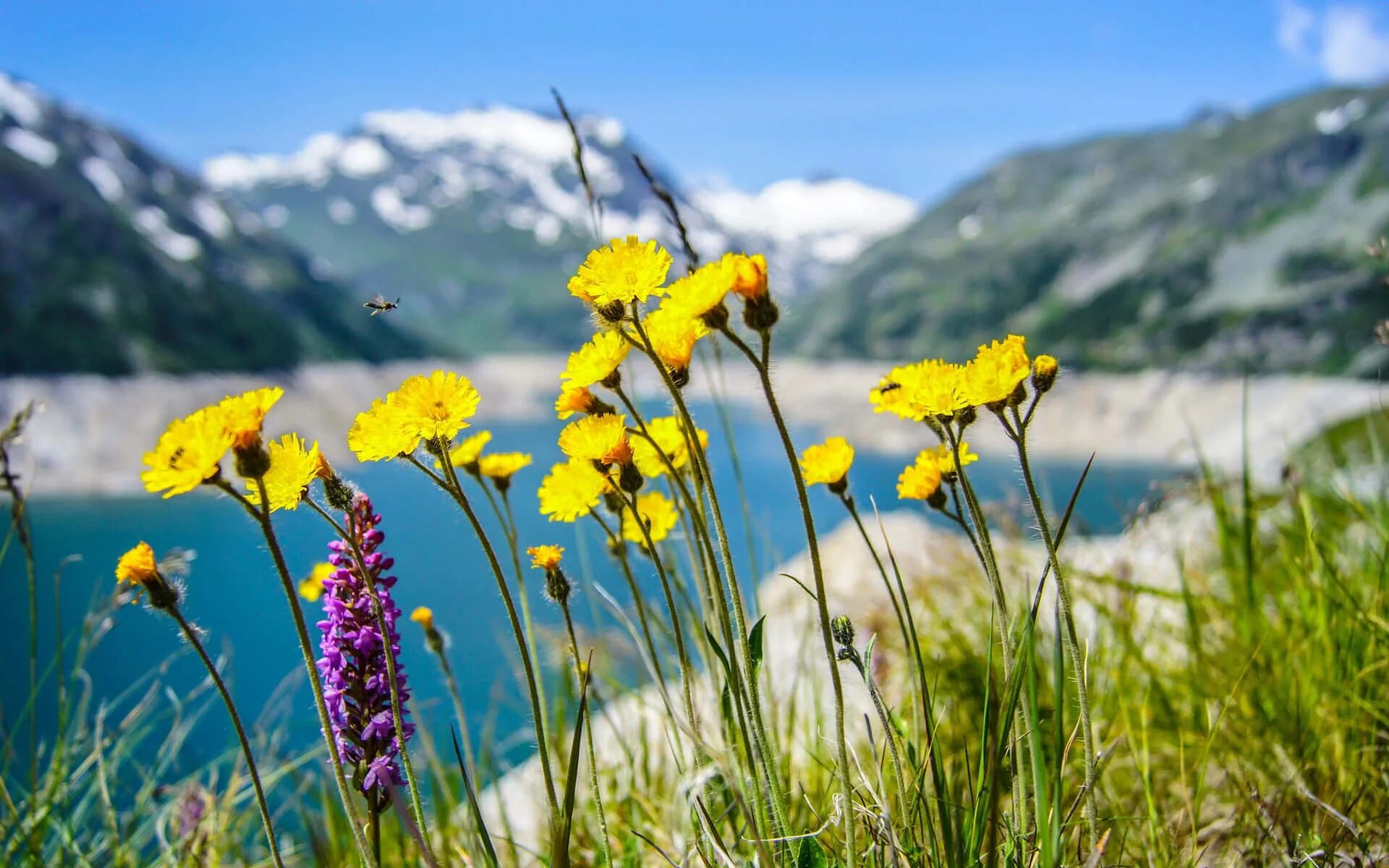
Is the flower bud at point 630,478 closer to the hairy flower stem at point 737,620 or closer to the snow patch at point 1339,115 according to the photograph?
the hairy flower stem at point 737,620

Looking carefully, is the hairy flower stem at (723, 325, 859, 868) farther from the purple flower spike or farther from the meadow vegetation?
the purple flower spike

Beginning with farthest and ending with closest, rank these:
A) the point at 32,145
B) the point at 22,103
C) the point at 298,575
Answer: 1. the point at 22,103
2. the point at 32,145
3. the point at 298,575

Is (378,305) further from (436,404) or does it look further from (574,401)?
(436,404)

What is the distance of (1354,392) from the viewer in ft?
210

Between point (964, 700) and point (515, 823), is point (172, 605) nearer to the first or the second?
point (964, 700)

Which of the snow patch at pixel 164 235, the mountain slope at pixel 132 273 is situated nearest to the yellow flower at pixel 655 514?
the mountain slope at pixel 132 273

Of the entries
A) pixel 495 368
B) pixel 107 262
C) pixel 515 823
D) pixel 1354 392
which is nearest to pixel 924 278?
pixel 495 368

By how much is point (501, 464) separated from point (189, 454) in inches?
28.5

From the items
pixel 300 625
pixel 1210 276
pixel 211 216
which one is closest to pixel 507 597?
pixel 300 625

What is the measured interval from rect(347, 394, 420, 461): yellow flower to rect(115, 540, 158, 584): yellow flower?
38 cm

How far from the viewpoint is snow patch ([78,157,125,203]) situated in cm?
12212

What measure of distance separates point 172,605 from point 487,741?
2170 mm

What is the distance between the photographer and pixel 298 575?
41.4 ft

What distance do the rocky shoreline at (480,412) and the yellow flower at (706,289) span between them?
1629 inches
